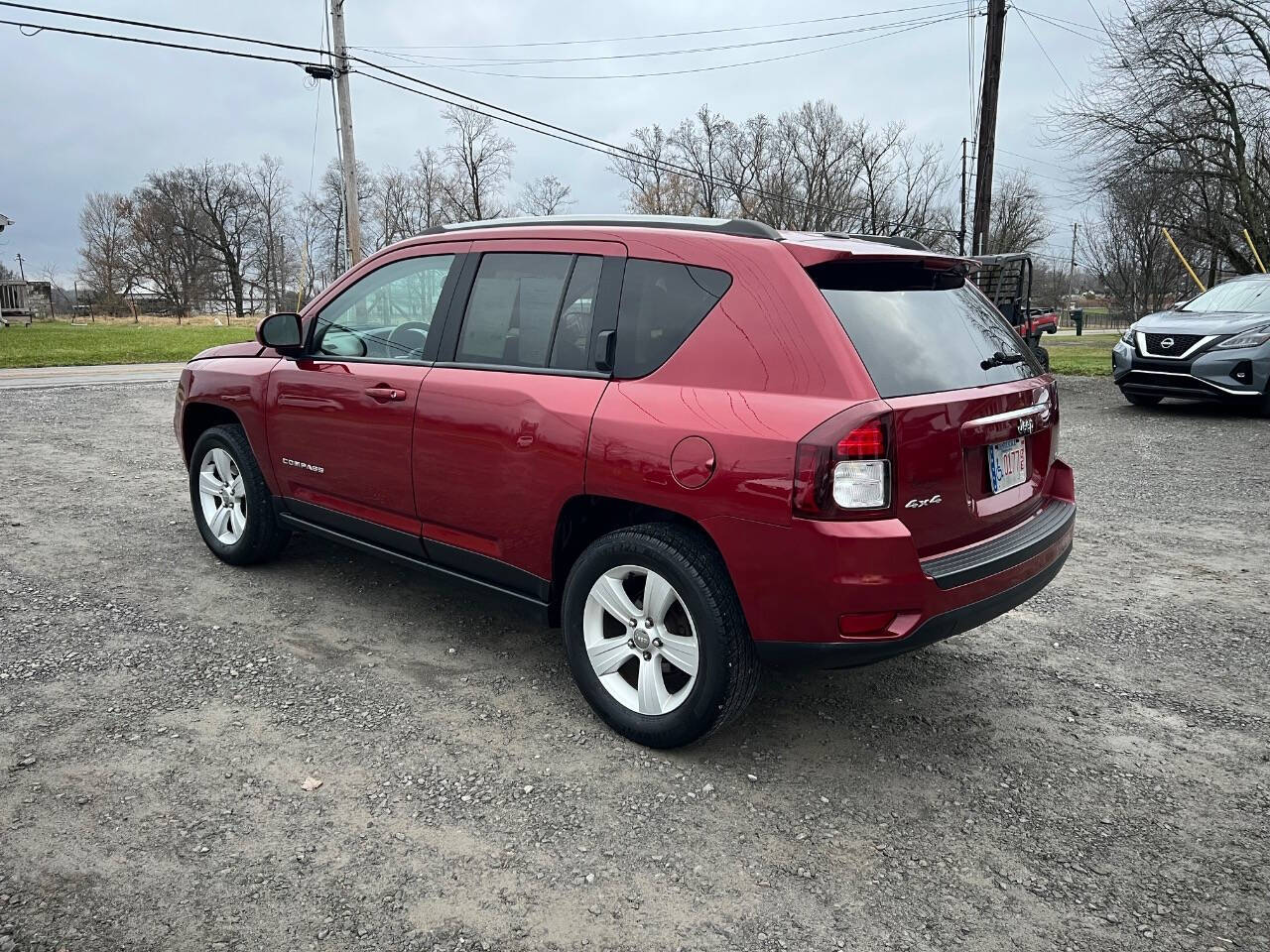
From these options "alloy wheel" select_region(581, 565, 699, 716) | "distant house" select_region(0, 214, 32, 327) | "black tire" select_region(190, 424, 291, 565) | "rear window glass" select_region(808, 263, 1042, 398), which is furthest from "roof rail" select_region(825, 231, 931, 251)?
"distant house" select_region(0, 214, 32, 327)

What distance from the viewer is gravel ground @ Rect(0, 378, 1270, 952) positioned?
2.33m

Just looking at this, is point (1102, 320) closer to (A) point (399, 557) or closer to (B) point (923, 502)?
(A) point (399, 557)

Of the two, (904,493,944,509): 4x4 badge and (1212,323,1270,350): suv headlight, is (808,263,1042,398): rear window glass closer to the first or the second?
(904,493,944,509): 4x4 badge

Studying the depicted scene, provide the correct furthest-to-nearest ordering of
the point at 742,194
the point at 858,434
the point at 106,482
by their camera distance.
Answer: the point at 742,194 < the point at 106,482 < the point at 858,434

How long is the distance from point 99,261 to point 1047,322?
65.5 m

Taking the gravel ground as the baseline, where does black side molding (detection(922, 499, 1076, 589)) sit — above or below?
above

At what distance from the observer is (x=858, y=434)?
2.63 meters

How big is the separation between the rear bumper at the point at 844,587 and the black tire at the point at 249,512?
291 centimetres

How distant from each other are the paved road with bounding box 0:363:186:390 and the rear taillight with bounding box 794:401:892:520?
13.5 meters

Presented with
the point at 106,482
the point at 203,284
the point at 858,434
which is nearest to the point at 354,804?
the point at 858,434

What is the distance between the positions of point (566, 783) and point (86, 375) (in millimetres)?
16754

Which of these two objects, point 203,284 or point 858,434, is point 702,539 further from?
point 203,284

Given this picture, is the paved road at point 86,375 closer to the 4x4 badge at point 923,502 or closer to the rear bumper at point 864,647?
the rear bumper at point 864,647

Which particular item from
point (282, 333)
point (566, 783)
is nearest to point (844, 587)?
point (566, 783)
